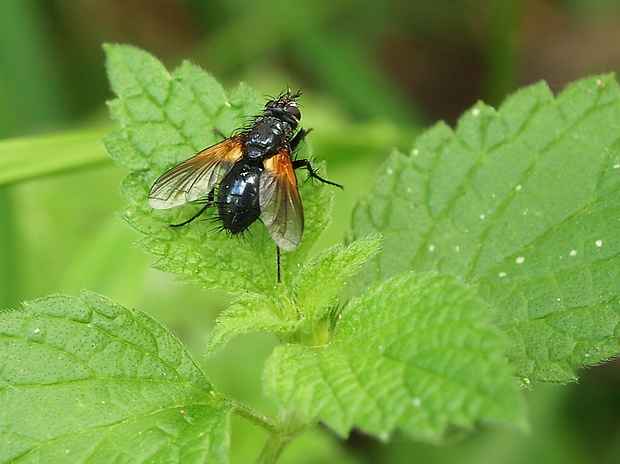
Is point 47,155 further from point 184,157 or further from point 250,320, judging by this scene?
point 250,320

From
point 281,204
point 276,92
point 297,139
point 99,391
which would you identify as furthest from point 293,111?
point 276,92

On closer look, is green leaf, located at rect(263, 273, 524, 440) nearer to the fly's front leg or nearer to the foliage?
the foliage

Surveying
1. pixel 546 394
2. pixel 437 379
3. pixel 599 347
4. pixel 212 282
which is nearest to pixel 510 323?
pixel 599 347

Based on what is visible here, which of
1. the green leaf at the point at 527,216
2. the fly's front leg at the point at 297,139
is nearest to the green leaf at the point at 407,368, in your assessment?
the green leaf at the point at 527,216

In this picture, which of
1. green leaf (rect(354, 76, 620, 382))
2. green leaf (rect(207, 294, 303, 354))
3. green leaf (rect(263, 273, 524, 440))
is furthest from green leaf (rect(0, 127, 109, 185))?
green leaf (rect(263, 273, 524, 440))

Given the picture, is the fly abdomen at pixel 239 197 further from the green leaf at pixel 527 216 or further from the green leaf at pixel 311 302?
the green leaf at pixel 527 216

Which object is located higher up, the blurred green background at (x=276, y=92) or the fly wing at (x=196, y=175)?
the blurred green background at (x=276, y=92)

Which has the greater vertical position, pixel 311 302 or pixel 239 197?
pixel 239 197
